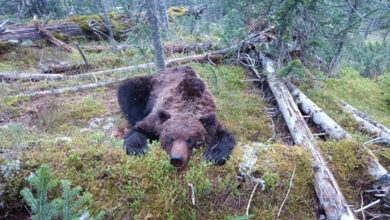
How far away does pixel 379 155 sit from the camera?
3.67 metres

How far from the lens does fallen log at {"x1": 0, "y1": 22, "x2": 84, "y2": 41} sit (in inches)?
413

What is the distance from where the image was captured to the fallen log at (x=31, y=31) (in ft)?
34.4

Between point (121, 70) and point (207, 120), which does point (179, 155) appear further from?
point (121, 70)

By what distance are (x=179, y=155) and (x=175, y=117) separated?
2.97 feet

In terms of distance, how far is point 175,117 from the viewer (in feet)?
12.1

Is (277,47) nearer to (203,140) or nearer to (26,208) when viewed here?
(203,140)

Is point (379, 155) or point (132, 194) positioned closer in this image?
point (132, 194)

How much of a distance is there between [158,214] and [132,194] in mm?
324

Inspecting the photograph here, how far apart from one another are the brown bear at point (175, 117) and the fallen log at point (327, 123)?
1733 millimetres

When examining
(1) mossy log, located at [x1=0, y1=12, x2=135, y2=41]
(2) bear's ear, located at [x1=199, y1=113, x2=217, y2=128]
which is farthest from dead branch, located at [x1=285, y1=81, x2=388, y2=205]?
(1) mossy log, located at [x1=0, y1=12, x2=135, y2=41]

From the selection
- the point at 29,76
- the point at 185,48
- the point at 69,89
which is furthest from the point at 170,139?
the point at 185,48

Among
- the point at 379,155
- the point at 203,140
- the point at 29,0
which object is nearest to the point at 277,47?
the point at 379,155

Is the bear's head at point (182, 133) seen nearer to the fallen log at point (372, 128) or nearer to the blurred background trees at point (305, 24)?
the fallen log at point (372, 128)

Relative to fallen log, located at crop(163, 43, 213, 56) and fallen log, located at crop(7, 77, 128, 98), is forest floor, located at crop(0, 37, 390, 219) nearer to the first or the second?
fallen log, located at crop(7, 77, 128, 98)
